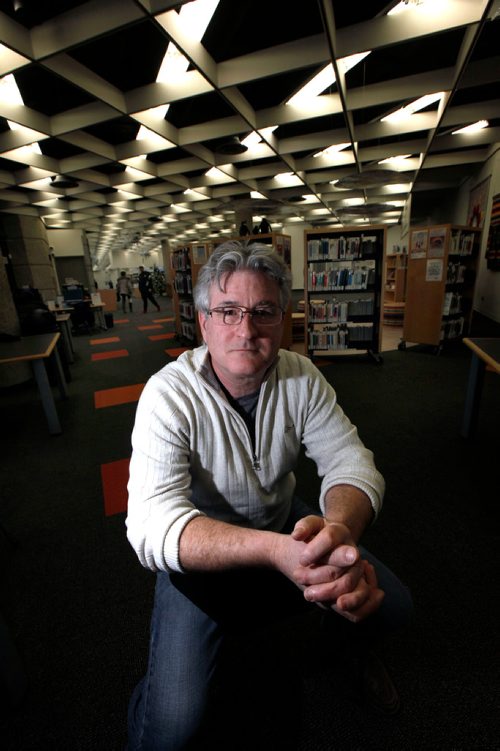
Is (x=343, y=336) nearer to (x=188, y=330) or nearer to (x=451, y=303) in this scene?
(x=451, y=303)

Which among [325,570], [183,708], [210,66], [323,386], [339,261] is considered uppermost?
[210,66]

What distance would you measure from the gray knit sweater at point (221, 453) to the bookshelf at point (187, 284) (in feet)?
17.1

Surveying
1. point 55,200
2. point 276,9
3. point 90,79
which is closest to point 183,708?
point 276,9

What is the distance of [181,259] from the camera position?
6766 mm

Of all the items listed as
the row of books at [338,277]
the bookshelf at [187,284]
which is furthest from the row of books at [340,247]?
the bookshelf at [187,284]

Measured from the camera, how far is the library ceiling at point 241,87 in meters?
2.98

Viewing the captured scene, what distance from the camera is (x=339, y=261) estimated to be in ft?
16.1

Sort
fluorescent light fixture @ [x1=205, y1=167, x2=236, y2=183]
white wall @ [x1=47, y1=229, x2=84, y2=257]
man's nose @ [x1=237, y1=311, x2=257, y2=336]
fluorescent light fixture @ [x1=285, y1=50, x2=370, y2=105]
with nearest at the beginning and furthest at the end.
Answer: man's nose @ [x1=237, y1=311, x2=257, y2=336]
fluorescent light fixture @ [x1=285, y1=50, x2=370, y2=105]
fluorescent light fixture @ [x1=205, y1=167, x2=236, y2=183]
white wall @ [x1=47, y1=229, x2=84, y2=257]

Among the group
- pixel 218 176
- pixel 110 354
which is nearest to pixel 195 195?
pixel 218 176

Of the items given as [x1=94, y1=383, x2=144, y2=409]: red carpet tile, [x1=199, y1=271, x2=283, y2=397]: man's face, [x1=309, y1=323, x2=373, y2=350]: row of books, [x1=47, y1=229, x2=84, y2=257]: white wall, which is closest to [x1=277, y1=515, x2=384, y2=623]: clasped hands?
[x1=199, y1=271, x2=283, y2=397]: man's face

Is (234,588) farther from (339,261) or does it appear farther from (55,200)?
(55,200)

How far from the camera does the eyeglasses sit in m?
1.02

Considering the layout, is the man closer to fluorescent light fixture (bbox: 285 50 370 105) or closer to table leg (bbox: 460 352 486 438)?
table leg (bbox: 460 352 486 438)

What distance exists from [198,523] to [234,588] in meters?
0.26
